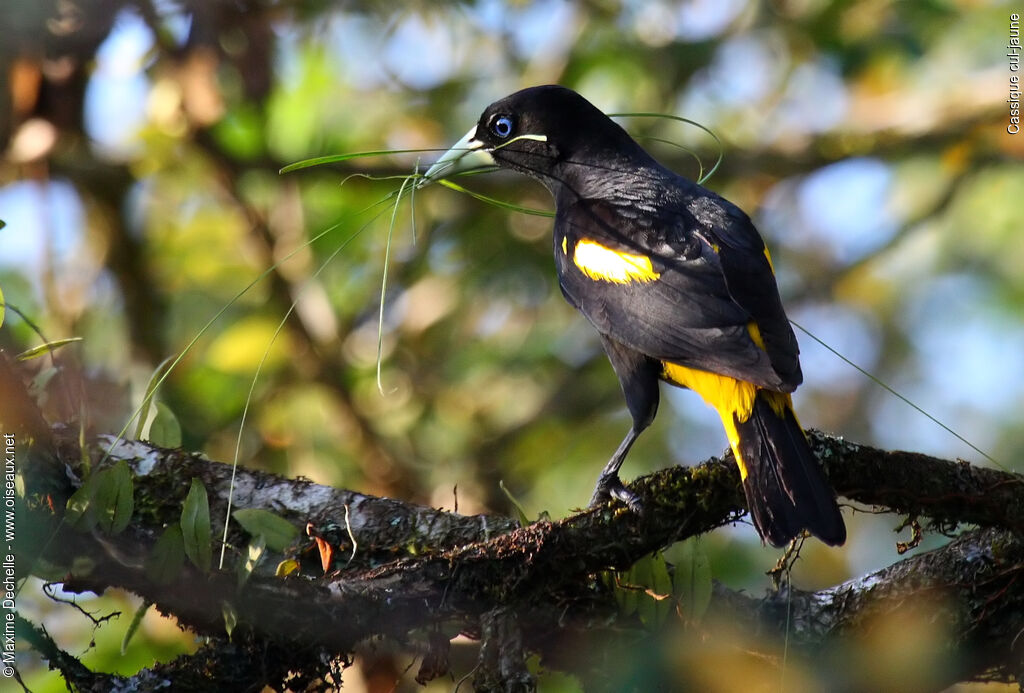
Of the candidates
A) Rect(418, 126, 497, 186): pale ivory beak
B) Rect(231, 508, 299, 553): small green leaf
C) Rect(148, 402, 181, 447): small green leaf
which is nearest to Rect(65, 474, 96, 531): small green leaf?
Rect(231, 508, 299, 553): small green leaf

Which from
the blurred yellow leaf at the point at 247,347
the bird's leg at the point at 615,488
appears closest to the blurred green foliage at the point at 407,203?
the blurred yellow leaf at the point at 247,347

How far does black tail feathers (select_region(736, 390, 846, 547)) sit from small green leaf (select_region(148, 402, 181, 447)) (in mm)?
1763

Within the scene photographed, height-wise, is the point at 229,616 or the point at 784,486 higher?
the point at 784,486

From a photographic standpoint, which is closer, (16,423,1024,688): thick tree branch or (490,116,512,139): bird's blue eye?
(16,423,1024,688): thick tree branch

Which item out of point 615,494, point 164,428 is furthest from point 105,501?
point 615,494

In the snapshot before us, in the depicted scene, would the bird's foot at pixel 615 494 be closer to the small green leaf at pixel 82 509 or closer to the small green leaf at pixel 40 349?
the small green leaf at pixel 82 509

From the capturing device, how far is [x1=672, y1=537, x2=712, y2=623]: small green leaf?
2.90 metres

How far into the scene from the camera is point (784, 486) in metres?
2.82

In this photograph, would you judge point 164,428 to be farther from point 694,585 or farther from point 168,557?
point 694,585

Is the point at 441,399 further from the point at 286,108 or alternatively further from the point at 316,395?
the point at 286,108

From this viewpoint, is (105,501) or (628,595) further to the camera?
(628,595)

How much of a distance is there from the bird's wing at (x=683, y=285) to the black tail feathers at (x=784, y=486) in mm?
147

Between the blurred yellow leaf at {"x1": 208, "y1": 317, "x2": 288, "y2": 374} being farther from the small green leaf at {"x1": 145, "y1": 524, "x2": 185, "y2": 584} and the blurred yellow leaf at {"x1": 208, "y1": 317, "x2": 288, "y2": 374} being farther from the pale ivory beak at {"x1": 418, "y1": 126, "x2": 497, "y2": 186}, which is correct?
the small green leaf at {"x1": 145, "y1": 524, "x2": 185, "y2": 584}

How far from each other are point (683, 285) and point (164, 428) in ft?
5.66
